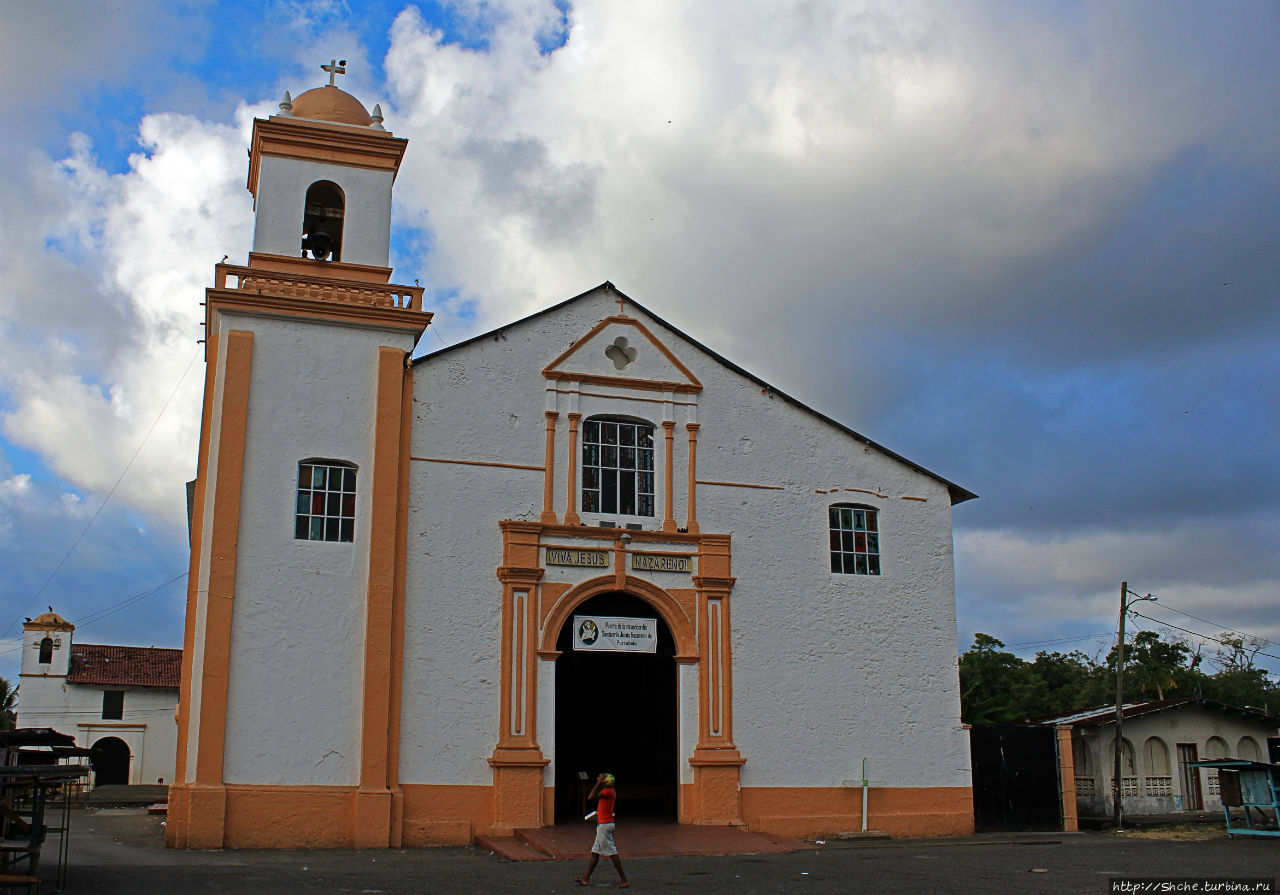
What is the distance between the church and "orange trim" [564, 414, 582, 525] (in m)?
Answer: 0.05

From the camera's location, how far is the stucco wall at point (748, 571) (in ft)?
59.7

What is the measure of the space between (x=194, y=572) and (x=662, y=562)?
749 cm

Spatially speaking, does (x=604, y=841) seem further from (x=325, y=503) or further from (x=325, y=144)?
(x=325, y=144)

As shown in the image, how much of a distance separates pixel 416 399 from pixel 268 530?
3.15 m

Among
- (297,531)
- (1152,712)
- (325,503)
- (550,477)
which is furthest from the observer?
(1152,712)

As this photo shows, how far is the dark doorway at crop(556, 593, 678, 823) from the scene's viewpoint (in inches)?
874

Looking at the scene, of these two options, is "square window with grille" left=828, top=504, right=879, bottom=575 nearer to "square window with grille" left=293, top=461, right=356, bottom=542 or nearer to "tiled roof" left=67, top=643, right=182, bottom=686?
"square window with grille" left=293, top=461, right=356, bottom=542

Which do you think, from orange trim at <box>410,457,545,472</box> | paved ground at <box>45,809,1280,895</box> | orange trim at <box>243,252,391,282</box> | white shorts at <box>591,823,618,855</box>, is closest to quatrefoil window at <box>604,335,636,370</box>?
orange trim at <box>410,457,545,472</box>

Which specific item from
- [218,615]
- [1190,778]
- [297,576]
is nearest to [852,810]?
[297,576]

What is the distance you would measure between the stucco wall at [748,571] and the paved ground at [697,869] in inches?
75.7

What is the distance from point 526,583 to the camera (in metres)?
18.7

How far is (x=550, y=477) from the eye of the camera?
19344 millimetres

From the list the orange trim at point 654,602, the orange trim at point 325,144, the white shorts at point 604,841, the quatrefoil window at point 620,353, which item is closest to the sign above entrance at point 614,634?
the orange trim at point 654,602

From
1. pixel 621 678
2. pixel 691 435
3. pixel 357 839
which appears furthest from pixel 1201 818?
pixel 357 839
